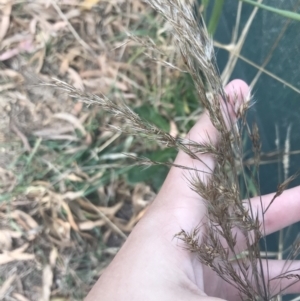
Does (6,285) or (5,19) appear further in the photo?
(5,19)

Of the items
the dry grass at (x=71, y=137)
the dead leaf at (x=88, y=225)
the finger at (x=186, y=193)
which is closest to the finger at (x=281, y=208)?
the finger at (x=186, y=193)

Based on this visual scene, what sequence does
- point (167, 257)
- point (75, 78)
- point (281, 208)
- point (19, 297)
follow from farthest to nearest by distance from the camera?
point (75, 78) < point (19, 297) < point (281, 208) < point (167, 257)

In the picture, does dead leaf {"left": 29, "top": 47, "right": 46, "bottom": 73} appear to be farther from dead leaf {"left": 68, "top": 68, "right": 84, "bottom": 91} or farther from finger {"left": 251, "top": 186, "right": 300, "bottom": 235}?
finger {"left": 251, "top": 186, "right": 300, "bottom": 235}

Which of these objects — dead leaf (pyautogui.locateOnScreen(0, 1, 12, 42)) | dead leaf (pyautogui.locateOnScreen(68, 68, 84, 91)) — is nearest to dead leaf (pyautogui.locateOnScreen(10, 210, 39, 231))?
dead leaf (pyautogui.locateOnScreen(68, 68, 84, 91))

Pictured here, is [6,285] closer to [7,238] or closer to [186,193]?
[7,238]

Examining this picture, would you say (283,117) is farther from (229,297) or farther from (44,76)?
(44,76)

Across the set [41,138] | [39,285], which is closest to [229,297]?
[39,285]

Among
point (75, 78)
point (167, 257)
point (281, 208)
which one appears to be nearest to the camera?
point (167, 257)

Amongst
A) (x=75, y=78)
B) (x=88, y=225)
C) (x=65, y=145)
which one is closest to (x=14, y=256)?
(x=88, y=225)

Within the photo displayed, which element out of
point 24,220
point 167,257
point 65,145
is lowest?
point 24,220
